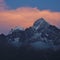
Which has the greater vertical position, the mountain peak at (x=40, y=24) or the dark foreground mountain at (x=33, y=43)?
the mountain peak at (x=40, y=24)

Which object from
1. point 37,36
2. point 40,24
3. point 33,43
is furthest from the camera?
point 40,24

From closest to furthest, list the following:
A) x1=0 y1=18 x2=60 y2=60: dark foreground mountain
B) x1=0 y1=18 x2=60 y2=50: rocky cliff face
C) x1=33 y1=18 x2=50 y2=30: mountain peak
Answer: x1=0 y1=18 x2=60 y2=60: dark foreground mountain, x1=0 y1=18 x2=60 y2=50: rocky cliff face, x1=33 y1=18 x2=50 y2=30: mountain peak

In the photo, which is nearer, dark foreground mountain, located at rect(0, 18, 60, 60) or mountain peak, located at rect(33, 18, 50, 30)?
dark foreground mountain, located at rect(0, 18, 60, 60)

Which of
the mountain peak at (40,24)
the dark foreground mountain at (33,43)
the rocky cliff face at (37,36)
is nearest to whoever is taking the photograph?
the dark foreground mountain at (33,43)

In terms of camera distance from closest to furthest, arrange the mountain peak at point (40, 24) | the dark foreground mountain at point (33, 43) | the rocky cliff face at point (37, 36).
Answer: the dark foreground mountain at point (33, 43)
the rocky cliff face at point (37, 36)
the mountain peak at point (40, 24)

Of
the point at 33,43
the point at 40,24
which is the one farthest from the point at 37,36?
the point at 33,43

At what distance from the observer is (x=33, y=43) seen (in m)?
69.4

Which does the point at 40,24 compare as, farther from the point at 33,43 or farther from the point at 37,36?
the point at 33,43

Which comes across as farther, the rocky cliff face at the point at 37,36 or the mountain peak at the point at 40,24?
the mountain peak at the point at 40,24

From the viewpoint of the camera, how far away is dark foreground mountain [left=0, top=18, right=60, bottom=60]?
59.2 metres

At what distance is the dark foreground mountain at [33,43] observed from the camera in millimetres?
59181

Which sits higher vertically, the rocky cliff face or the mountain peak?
the mountain peak

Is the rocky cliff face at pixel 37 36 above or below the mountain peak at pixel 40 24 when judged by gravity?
below

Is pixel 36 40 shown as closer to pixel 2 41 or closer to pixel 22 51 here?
pixel 22 51
